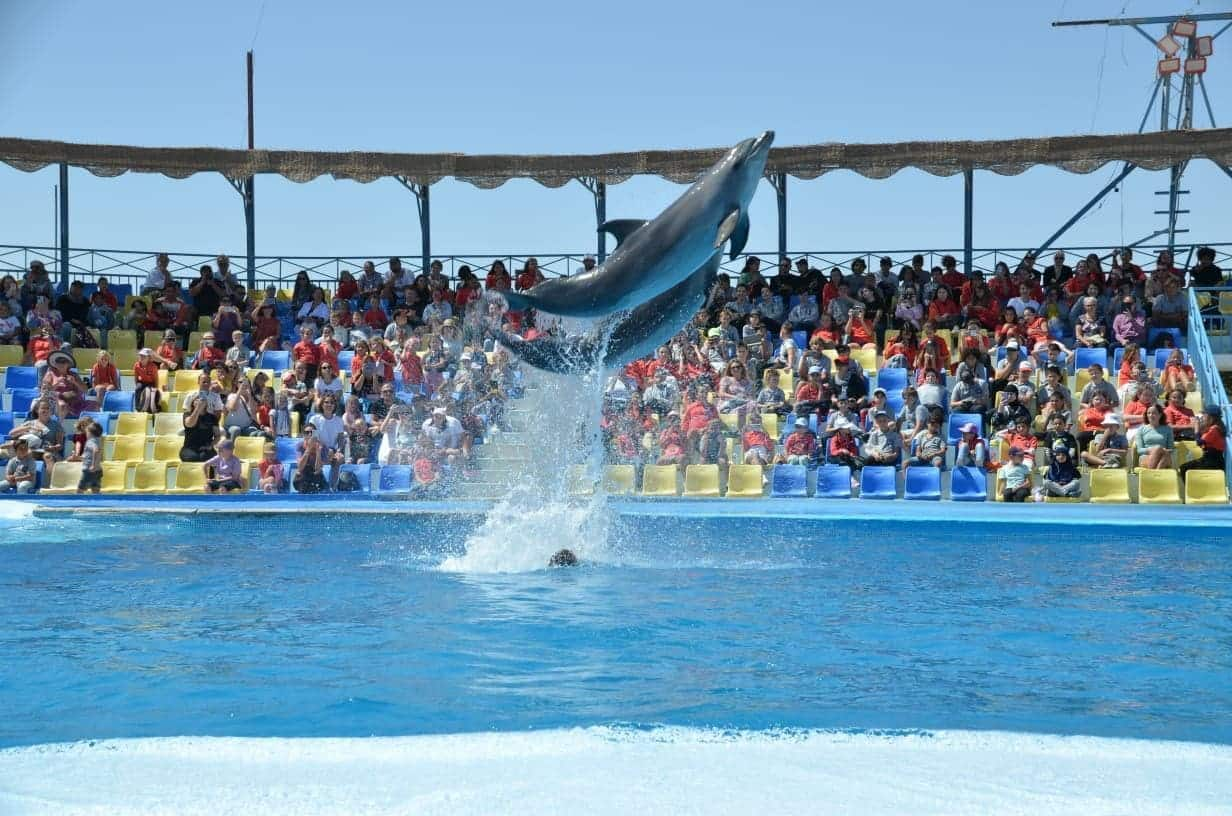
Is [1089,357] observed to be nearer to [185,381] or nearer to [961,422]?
[961,422]

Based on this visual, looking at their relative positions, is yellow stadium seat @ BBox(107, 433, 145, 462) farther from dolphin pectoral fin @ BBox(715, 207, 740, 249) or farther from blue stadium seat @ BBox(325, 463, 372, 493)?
dolphin pectoral fin @ BBox(715, 207, 740, 249)

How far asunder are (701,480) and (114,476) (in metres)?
6.05

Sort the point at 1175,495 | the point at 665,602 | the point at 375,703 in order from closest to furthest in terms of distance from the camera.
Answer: the point at 375,703, the point at 665,602, the point at 1175,495

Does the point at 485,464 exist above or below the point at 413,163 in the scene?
below

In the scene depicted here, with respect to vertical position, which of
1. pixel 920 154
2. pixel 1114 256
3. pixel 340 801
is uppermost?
pixel 920 154

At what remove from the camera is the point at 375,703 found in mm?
6031

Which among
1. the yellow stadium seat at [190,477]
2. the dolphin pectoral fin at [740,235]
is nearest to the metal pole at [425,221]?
the yellow stadium seat at [190,477]

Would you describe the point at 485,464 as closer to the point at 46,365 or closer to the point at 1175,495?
the point at 46,365

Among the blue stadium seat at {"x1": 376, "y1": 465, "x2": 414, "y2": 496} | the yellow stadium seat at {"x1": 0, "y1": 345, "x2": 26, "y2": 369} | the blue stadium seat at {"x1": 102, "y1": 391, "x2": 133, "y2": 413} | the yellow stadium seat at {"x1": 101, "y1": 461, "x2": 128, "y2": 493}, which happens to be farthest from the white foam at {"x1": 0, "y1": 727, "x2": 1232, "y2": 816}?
the yellow stadium seat at {"x1": 0, "y1": 345, "x2": 26, "y2": 369}

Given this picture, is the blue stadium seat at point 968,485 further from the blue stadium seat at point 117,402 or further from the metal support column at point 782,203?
the blue stadium seat at point 117,402

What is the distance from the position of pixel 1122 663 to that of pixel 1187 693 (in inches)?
23.6

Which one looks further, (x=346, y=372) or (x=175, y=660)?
(x=346, y=372)

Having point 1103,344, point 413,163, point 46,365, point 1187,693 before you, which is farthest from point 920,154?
point 1187,693

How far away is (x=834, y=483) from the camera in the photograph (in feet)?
44.0
